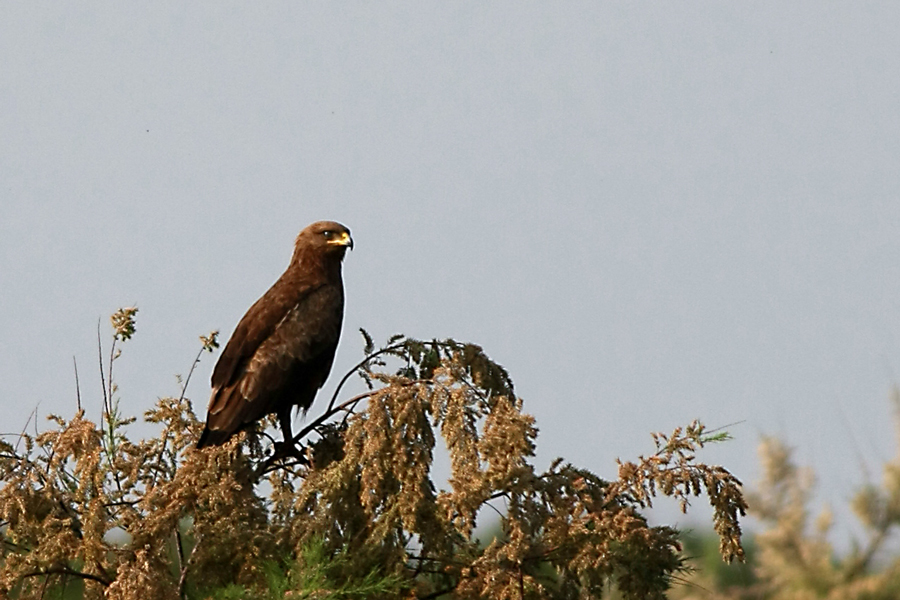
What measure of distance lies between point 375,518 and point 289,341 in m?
2.38

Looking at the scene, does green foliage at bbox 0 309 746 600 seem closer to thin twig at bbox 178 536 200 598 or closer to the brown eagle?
thin twig at bbox 178 536 200 598

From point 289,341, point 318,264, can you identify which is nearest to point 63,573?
point 289,341

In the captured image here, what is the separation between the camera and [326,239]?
7535 millimetres

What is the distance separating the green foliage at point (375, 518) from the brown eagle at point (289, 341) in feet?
4.49

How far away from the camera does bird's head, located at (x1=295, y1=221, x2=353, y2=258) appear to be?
24.6 feet

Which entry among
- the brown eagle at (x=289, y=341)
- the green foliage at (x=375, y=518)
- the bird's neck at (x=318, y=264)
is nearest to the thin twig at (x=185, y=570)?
the green foliage at (x=375, y=518)

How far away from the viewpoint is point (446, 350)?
5.43 meters

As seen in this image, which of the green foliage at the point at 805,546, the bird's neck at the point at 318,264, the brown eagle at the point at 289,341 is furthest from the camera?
the bird's neck at the point at 318,264

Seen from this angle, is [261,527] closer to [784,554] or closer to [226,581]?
[226,581]

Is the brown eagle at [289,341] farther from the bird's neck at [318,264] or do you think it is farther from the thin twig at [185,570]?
the thin twig at [185,570]

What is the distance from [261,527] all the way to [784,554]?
194cm

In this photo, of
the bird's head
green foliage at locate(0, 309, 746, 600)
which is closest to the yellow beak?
the bird's head

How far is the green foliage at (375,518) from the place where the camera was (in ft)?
14.8

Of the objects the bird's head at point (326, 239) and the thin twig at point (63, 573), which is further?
the bird's head at point (326, 239)
